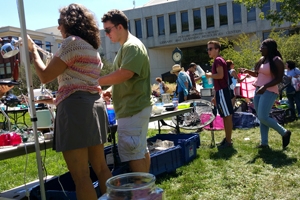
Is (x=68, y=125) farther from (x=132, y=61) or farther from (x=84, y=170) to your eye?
(x=132, y=61)

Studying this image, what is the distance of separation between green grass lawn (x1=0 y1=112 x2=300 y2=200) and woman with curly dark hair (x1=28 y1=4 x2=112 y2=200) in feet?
2.38

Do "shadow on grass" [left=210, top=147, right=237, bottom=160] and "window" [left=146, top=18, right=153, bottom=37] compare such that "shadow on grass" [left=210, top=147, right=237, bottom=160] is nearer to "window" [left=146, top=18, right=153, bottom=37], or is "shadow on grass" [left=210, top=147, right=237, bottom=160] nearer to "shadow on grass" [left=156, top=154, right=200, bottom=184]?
"shadow on grass" [left=156, top=154, right=200, bottom=184]

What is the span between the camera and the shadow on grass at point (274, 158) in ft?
14.8

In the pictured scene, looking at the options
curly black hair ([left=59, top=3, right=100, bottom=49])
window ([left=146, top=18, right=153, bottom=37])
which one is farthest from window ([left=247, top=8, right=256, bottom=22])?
curly black hair ([left=59, top=3, right=100, bottom=49])

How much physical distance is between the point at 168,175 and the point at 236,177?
86cm

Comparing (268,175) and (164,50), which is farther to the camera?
(164,50)

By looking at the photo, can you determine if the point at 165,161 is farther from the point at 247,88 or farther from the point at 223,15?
the point at 223,15

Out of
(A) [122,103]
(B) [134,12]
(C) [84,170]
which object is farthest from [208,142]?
(B) [134,12]

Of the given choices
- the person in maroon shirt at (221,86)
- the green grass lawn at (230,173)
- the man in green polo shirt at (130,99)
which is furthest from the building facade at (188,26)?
the man in green polo shirt at (130,99)

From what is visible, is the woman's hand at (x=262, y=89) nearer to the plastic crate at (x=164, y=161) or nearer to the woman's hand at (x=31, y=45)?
the plastic crate at (x=164, y=161)

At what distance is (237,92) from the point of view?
9453 mm

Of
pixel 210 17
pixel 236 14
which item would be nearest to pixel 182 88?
pixel 236 14

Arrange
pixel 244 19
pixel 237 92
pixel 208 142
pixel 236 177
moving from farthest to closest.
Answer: pixel 244 19, pixel 237 92, pixel 208 142, pixel 236 177

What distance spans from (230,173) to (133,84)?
1992 millimetres
